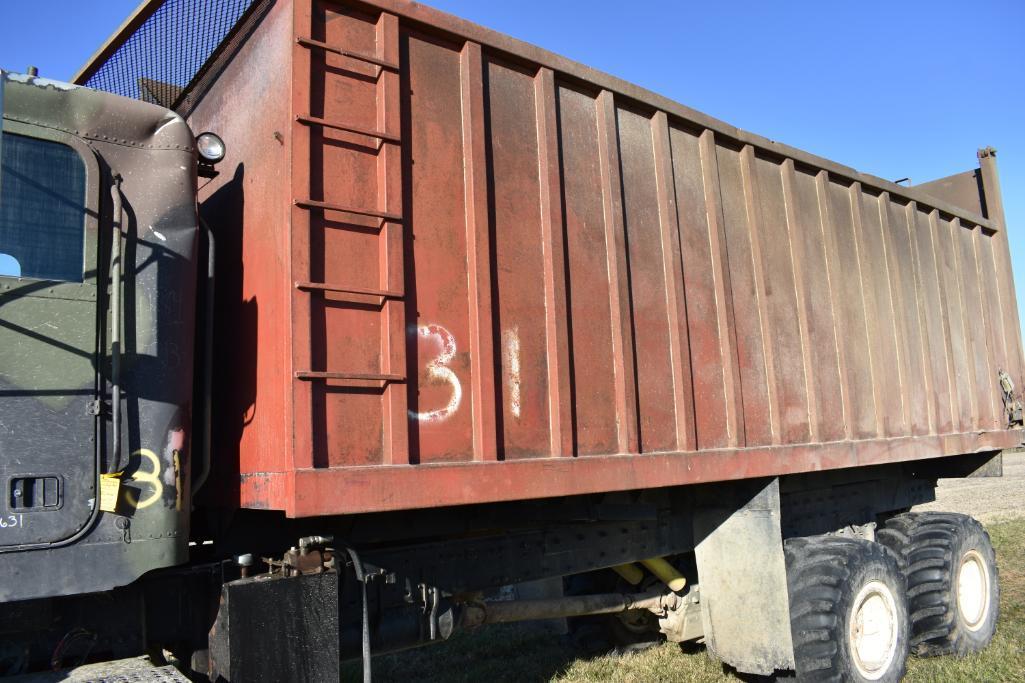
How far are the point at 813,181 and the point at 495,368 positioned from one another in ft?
11.7

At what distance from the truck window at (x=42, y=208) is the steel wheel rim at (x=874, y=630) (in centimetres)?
479

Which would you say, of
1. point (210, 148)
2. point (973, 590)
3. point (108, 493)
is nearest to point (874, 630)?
point (973, 590)

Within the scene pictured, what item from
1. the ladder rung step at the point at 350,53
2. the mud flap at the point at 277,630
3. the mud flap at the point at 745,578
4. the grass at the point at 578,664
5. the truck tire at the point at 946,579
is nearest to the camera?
the mud flap at the point at 277,630

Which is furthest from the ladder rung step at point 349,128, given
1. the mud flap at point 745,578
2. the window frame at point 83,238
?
the mud flap at point 745,578

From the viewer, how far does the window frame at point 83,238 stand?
110 inches

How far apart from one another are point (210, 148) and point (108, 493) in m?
1.48

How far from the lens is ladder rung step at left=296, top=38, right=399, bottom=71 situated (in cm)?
323

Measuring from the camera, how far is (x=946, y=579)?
637 centimetres

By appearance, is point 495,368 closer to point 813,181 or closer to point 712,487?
point 712,487

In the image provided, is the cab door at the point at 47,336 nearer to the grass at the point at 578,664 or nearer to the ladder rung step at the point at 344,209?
the ladder rung step at the point at 344,209

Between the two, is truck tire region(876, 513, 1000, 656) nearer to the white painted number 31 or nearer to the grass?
the grass

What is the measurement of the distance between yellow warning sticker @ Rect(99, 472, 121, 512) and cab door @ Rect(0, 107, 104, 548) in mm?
27

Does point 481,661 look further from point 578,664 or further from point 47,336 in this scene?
point 47,336

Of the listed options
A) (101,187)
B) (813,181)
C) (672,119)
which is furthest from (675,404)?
(101,187)
